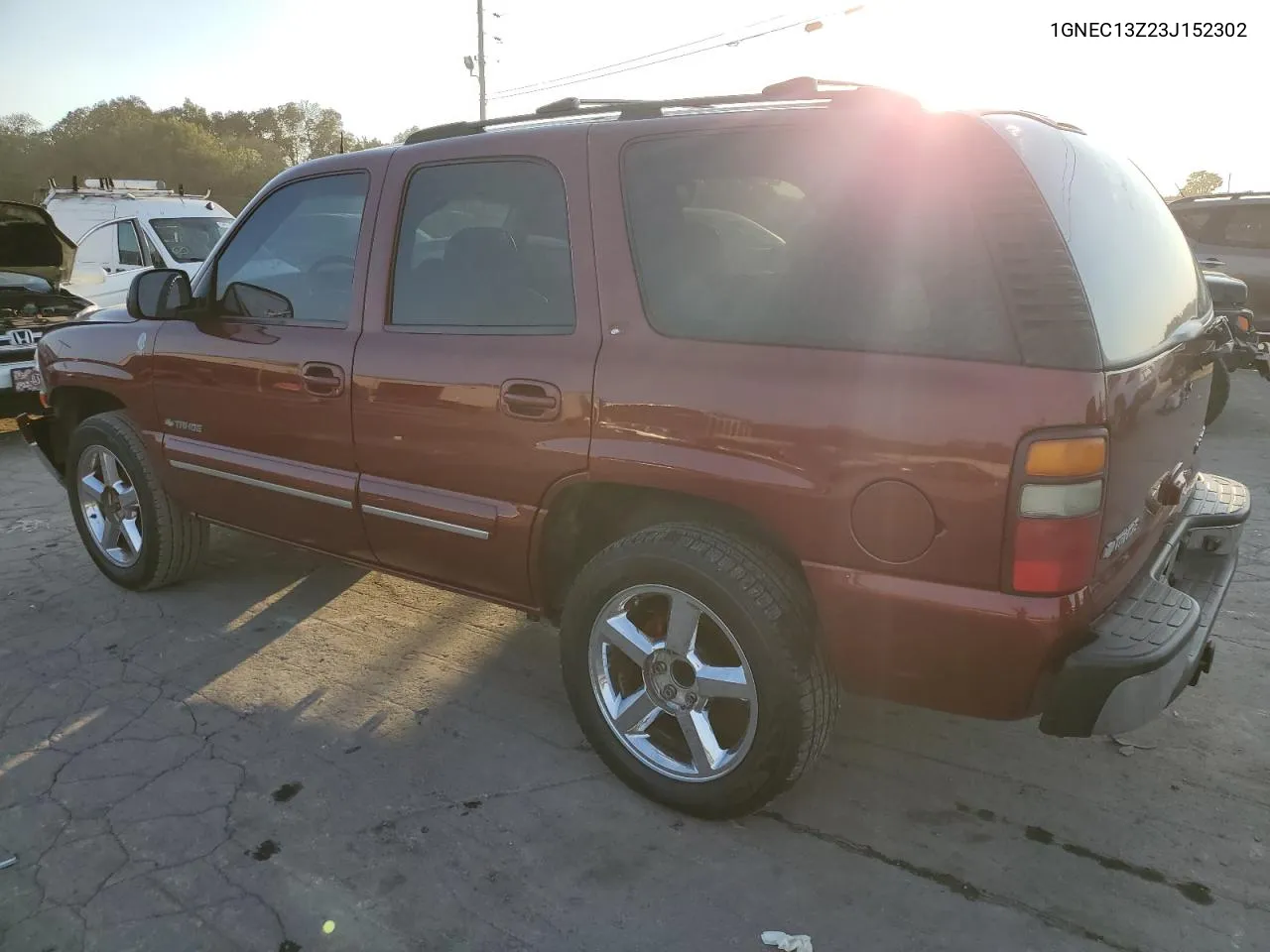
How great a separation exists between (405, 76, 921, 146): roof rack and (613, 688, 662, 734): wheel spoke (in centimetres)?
167

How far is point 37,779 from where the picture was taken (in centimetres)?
277

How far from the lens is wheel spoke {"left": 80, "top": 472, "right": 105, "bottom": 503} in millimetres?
4262

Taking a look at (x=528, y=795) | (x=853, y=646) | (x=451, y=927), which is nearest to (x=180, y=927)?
(x=451, y=927)

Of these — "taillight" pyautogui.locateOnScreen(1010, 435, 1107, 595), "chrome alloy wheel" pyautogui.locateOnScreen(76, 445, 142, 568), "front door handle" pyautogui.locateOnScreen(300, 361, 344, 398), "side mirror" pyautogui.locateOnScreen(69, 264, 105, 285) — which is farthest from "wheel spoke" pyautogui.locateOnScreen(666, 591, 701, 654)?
"side mirror" pyautogui.locateOnScreen(69, 264, 105, 285)

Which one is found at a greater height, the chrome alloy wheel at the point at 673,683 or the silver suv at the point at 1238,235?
the silver suv at the point at 1238,235

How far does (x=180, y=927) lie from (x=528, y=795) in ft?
3.06

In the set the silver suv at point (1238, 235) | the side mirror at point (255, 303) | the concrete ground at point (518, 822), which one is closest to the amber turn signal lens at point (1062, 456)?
the concrete ground at point (518, 822)

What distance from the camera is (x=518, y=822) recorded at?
8.32 ft

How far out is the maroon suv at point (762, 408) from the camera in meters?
1.99

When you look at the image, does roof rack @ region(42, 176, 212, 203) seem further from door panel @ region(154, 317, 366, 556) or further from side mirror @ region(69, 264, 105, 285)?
door panel @ region(154, 317, 366, 556)

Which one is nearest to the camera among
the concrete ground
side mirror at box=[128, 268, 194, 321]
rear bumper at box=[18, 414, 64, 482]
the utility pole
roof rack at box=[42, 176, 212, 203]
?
the concrete ground

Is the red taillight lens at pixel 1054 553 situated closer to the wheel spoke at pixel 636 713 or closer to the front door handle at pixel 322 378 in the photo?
the wheel spoke at pixel 636 713

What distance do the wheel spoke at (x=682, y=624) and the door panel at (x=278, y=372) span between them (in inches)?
52.1

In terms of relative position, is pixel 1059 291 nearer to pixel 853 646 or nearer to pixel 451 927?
pixel 853 646
